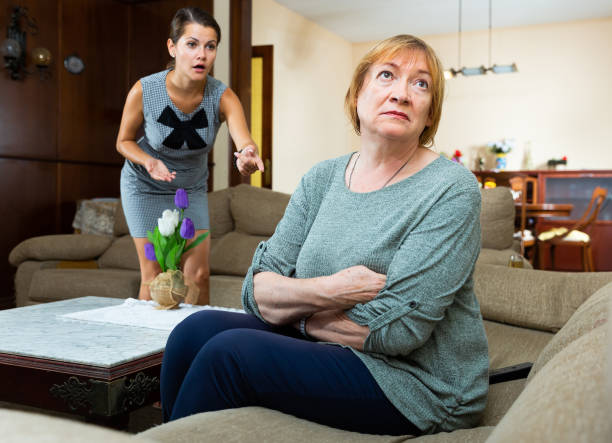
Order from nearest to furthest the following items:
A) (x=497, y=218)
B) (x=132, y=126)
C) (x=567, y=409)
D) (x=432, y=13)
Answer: (x=567, y=409), (x=132, y=126), (x=497, y=218), (x=432, y=13)

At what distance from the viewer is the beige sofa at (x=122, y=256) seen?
3338mm

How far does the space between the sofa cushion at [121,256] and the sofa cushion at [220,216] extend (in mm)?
540

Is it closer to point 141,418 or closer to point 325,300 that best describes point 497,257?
point 141,418

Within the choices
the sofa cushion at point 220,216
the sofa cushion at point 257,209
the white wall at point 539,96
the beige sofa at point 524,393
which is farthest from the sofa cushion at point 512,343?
the white wall at point 539,96

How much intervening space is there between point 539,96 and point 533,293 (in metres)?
6.90

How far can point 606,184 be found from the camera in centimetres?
768

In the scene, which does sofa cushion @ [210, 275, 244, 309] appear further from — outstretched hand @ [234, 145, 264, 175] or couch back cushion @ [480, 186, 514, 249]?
couch back cushion @ [480, 186, 514, 249]

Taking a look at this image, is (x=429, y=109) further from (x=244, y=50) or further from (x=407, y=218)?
(x=244, y=50)

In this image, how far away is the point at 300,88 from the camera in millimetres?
7984

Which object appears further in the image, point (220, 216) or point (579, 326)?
point (220, 216)

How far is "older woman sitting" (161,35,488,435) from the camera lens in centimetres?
104

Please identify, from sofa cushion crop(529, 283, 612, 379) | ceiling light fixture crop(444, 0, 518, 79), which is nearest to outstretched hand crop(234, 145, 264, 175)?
sofa cushion crop(529, 283, 612, 379)

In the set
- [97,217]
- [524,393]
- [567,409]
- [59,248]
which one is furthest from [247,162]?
[97,217]

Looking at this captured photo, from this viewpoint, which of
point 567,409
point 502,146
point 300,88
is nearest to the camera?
point 567,409
